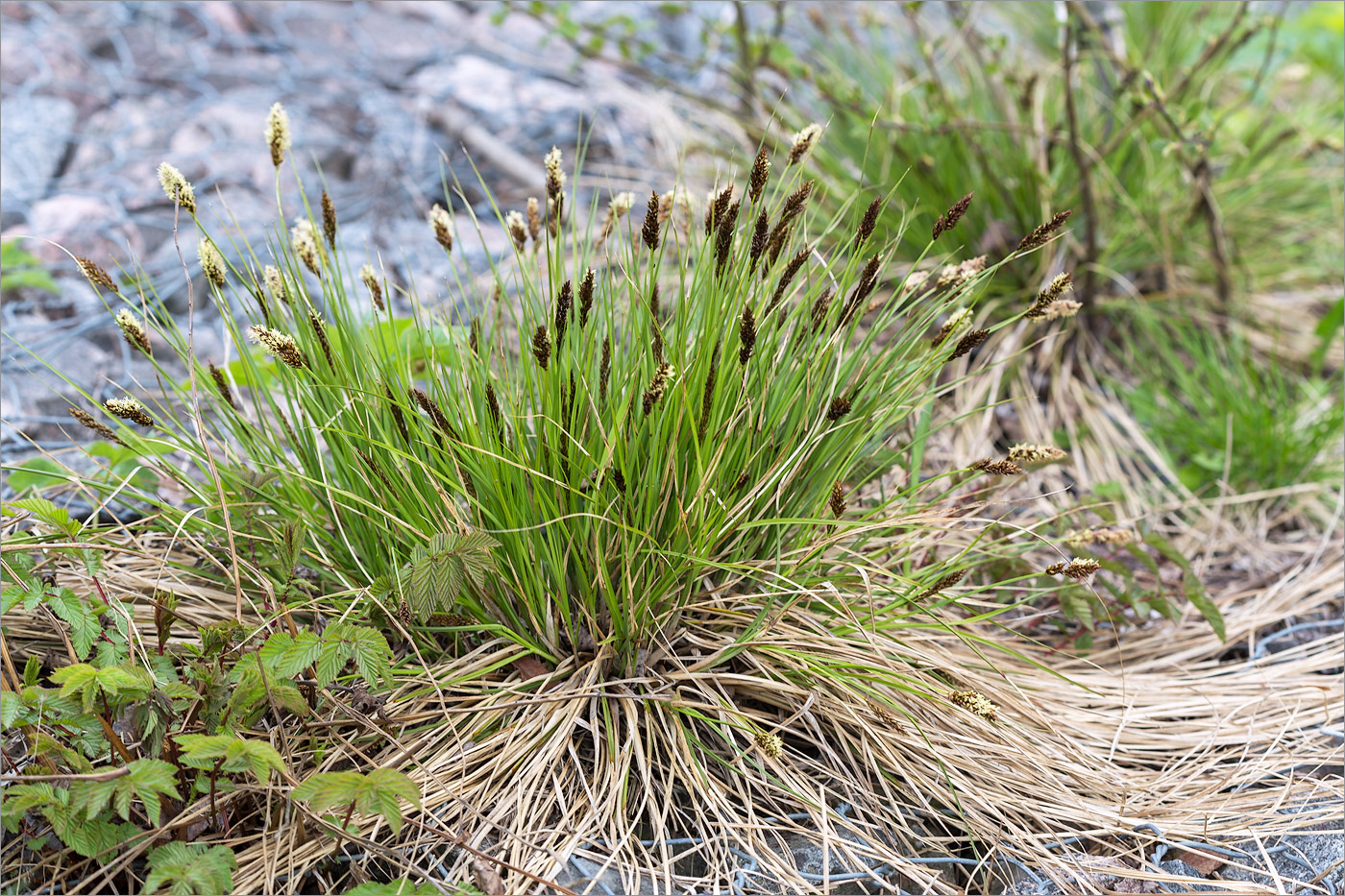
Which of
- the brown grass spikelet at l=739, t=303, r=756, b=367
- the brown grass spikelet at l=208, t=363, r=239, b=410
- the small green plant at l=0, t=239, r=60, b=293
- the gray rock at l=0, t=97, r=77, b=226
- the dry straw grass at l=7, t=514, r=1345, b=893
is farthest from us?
the gray rock at l=0, t=97, r=77, b=226

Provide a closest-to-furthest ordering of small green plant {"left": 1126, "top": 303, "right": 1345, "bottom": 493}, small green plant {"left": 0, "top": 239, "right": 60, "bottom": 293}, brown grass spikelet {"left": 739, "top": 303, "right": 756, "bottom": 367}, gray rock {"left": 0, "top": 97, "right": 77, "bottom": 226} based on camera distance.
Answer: brown grass spikelet {"left": 739, "top": 303, "right": 756, "bottom": 367} < small green plant {"left": 0, "top": 239, "right": 60, "bottom": 293} < small green plant {"left": 1126, "top": 303, "right": 1345, "bottom": 493} < gray rock {"left": 0, "top": 97, "right": 77, "bottom": 226}

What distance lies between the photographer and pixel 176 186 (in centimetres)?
118

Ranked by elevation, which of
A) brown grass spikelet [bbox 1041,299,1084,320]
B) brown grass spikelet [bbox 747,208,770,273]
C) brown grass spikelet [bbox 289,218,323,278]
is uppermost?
brown grass spikelet [bbox 747,208,770,273]

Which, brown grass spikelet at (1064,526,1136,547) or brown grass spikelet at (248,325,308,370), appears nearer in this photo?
brown grass spikelet at (248,325,308,370)

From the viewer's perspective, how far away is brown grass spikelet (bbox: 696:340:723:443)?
1190mm

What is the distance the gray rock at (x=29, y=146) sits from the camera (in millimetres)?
2715

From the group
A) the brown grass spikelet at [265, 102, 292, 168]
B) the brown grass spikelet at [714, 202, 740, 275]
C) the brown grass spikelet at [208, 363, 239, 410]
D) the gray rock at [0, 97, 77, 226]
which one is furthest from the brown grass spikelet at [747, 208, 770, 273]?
the gray rock at [0, 97, 77, 226]

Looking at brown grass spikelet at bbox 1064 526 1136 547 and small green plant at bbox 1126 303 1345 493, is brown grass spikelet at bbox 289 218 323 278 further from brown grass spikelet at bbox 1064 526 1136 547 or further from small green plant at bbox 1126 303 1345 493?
small green plant at bbox 1126 303 1345 493

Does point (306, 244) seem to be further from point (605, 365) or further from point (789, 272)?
point (789, 272)

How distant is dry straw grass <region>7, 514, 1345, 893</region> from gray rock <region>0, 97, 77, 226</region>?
5.93ft

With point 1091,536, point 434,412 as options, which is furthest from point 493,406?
point 1091,536

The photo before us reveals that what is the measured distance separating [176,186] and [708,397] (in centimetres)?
73

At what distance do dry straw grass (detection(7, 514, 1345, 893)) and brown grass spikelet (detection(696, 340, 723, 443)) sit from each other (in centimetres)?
25

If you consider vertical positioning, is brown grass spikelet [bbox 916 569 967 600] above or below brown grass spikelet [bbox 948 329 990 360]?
below
